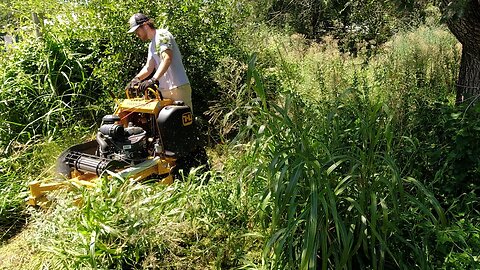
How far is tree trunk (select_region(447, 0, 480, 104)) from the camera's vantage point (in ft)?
11.8

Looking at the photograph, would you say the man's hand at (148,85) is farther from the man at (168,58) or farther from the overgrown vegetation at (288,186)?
the overgrown vegetation at (288,186)

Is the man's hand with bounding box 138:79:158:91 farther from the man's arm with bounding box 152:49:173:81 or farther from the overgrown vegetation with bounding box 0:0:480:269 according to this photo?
the overgrown vegetation with bounding box 0:0:480:269

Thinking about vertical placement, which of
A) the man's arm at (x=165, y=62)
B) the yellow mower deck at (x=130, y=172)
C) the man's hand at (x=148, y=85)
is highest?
the man's arm at (x=165, y=62)

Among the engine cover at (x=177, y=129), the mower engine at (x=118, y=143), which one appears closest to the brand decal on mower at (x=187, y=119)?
the engine cover at (x=177, y=129)

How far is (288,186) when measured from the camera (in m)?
2.23

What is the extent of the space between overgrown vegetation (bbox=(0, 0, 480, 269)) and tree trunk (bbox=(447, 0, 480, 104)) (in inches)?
9.6

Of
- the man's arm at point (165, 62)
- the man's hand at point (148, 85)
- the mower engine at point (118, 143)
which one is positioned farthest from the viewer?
the man's arm at point (165, 62)

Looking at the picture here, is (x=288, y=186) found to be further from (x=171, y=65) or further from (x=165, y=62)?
(x=171, y=65)

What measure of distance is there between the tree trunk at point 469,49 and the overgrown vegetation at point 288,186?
24 centimetres

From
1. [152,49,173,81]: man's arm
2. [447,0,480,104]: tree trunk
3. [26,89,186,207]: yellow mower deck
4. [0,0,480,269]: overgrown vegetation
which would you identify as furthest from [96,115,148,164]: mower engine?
[447,0,480,104]: tree trunk

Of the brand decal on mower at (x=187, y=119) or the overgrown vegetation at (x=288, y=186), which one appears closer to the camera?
the overgrown vegetation at (x=288, y=186)

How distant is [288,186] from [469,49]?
248 centimetres

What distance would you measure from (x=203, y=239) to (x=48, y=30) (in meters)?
4.22

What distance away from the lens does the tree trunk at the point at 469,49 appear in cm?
358
